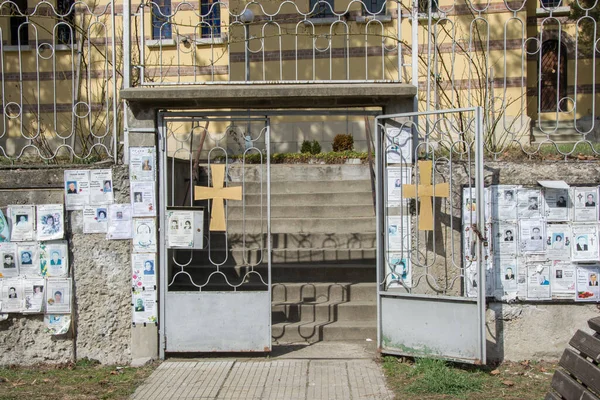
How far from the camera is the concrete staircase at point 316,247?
7668mm

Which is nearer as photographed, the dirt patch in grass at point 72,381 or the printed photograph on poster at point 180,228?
the dirt patch in grass at point 72,381

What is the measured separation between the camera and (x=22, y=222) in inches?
270

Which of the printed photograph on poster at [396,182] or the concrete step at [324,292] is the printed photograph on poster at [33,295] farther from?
the printed photograph on poster at [396,182]

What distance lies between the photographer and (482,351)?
6191 mm

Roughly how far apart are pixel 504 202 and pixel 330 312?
96.6 inches

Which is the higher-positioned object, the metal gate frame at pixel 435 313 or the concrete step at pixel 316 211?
the concrete step at pixel 316 211

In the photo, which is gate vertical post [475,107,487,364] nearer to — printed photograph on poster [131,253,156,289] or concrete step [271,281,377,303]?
concrete step [271,281,377,303]

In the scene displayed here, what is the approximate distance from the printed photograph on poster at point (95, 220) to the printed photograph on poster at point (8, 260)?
2.63 feet

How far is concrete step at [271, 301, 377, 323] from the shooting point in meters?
7.69

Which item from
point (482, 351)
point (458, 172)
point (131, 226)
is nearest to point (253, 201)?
point (131, 226)

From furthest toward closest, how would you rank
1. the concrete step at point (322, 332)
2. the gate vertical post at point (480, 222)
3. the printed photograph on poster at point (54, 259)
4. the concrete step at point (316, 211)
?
the concrete step at point (316, 211), the concrete step at point (322, 332), the printed photograph on poster at point (54, 259), the gate vertical post at point (480, 222)

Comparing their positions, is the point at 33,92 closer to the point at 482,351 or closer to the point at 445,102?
the point at 445,102

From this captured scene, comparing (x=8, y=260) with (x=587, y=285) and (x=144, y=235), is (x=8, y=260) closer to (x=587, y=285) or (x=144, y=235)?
(x=144, y=235)

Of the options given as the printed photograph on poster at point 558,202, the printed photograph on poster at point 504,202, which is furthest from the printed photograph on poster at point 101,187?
the printed photograph on poster at point 558,202
